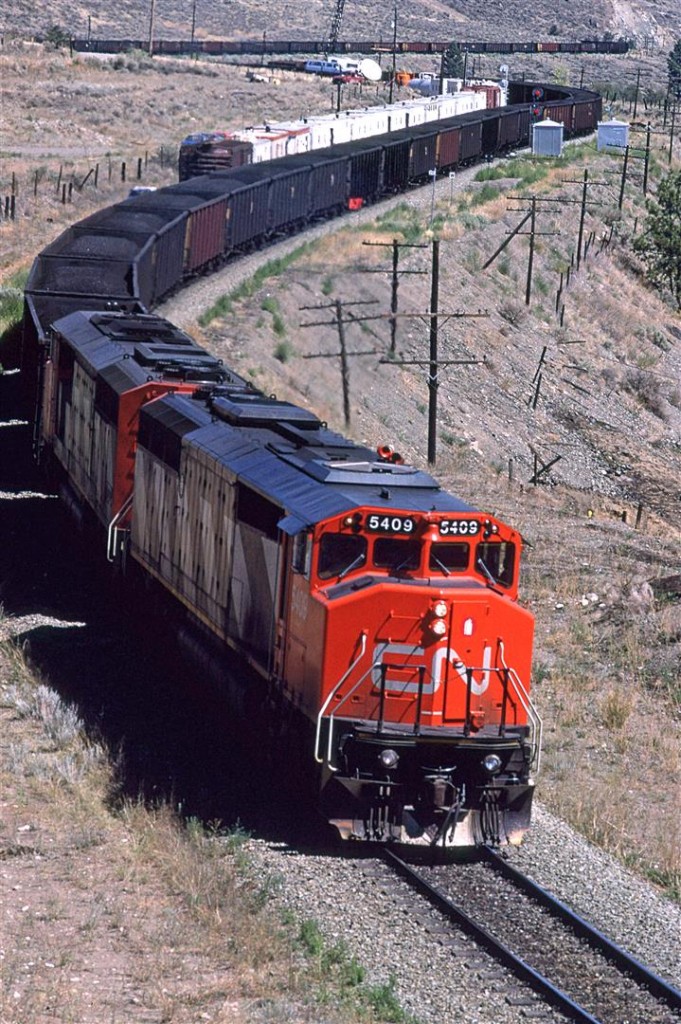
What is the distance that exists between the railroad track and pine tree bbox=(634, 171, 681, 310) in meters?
65.2

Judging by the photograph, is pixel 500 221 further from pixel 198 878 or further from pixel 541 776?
pixel 198 878

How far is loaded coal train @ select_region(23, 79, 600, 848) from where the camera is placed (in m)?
15.2

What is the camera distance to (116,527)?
2269 centimetres

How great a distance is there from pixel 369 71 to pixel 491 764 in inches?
5226

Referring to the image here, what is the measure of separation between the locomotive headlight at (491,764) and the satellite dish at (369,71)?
131 m

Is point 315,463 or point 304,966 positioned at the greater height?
point 315,463

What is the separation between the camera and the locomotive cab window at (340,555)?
15.4 m

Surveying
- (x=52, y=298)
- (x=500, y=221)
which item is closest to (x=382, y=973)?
(x=52, y=298)

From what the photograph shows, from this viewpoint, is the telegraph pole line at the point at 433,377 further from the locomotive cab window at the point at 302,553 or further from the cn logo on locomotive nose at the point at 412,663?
the cn logo on locomotive nose at the point at 412,663

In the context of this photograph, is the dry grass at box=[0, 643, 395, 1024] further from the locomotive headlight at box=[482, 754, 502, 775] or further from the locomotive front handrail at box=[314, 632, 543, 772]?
the locomotive headlight at box=[482, 754, 502, 775]

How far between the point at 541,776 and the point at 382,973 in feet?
21.2

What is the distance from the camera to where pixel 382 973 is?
43.4 ft

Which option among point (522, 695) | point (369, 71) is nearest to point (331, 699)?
point (522, 695)

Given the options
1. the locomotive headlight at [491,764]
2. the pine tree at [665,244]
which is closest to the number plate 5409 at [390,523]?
the locomotive headlight at [491,764]
